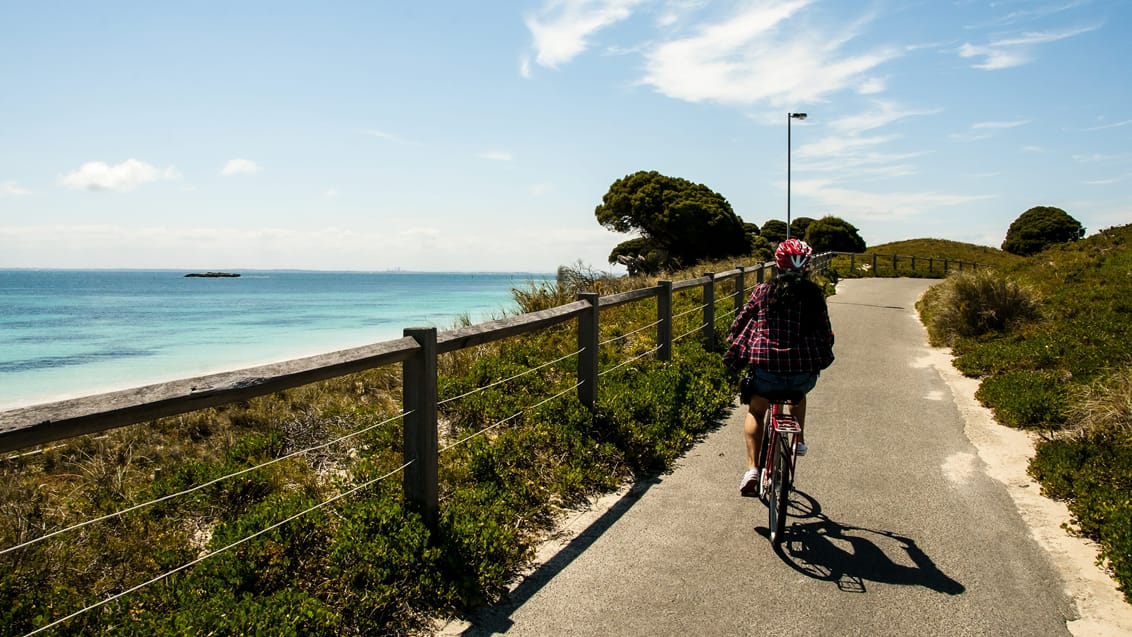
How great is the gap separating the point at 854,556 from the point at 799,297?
1.67 meters

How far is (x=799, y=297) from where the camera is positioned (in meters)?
4.97

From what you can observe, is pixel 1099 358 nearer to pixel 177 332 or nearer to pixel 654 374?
pixel 654 374

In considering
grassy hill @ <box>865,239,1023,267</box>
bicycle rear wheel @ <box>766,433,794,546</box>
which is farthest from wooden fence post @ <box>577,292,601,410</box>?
grassy hill @ <box>865,239,1023,267</box>

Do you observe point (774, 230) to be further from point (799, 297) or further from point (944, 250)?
point (799, 297)

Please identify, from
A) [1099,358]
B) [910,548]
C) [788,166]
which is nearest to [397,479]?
[910,548]

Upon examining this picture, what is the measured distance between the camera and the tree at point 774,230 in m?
60.7

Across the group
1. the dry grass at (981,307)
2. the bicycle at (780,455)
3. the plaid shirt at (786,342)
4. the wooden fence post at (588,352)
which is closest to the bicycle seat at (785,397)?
the bicycle at (780,455)

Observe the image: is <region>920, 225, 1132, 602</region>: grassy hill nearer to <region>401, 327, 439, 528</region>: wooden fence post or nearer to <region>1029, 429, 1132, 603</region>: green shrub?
<region>1029, 429, 1132, 603</region>: green shrub

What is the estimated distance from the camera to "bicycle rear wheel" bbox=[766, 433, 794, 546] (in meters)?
4.68

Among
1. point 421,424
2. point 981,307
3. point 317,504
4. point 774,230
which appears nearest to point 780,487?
point 421,424

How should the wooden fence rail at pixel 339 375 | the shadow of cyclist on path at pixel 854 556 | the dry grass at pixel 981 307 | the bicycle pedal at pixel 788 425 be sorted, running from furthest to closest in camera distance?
the dry grass at pixel 981 307 → the bicycle pedal at pixel 788 425 → the shadow of cyclist on path at pixel 854 556 → the wooden fence rail at pixel 339 375

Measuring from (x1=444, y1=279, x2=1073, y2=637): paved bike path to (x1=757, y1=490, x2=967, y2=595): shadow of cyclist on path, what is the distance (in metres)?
0.01

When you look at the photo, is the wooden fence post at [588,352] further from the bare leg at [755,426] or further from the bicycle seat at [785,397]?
the bicycle seat at [785,397]

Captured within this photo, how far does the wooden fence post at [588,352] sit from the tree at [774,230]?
54942 mm
